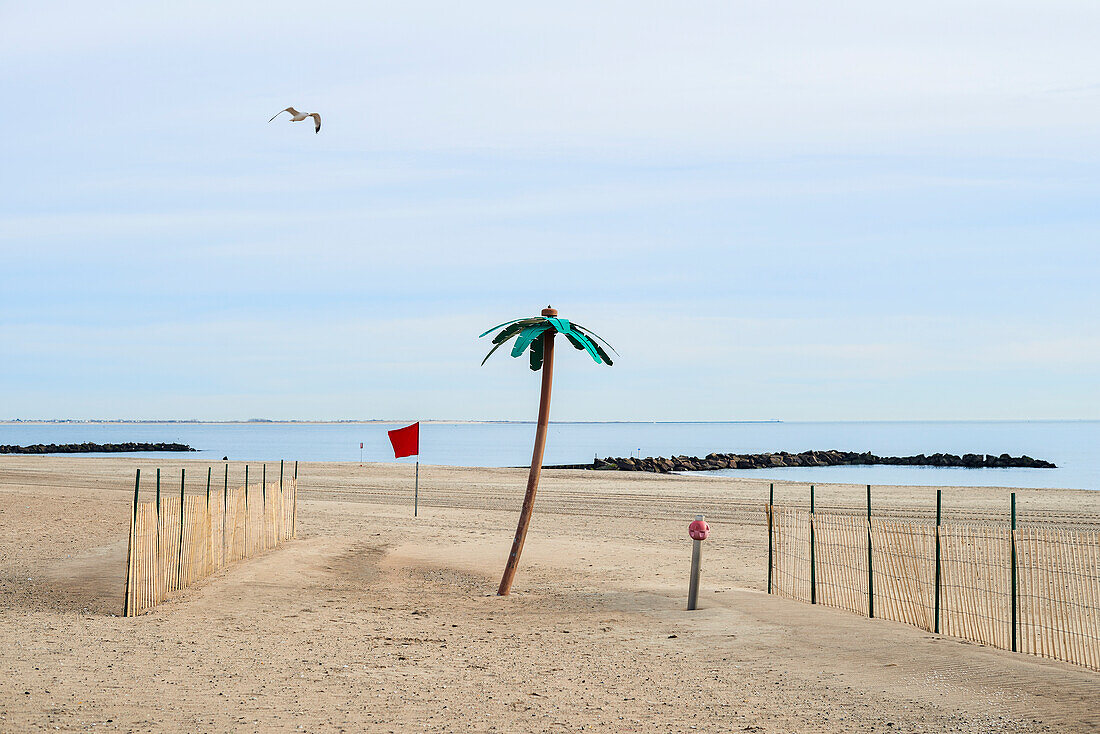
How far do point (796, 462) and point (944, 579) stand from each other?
223 feet

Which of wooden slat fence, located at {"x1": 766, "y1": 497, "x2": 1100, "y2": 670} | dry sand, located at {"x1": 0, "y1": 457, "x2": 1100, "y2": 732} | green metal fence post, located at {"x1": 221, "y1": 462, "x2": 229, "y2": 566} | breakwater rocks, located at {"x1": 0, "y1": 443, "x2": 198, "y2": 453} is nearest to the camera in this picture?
dry sand, located at {"x1": 0, "y1": 457, "x2": 1100, "y2": 732}

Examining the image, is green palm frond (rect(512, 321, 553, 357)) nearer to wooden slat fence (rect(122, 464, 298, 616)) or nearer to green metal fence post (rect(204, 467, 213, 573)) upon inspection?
wooden slat fence (rect(122, 464, 298, 616))

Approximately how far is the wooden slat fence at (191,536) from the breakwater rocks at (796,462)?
4395cm

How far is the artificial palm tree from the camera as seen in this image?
13703 millimetres

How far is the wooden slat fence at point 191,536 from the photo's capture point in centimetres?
1191

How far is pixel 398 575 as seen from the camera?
644 inches

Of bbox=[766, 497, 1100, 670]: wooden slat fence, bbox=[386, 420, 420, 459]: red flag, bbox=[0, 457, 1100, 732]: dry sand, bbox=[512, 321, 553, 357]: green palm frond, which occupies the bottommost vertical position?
bbox=[0, 457, 1100, 732]: dry sand

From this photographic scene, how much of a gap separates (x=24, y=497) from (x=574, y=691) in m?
25.4

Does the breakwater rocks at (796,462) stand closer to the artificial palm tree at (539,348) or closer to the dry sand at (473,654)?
the dry sand at (473,654)

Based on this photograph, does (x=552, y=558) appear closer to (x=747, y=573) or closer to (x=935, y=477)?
(x=747, y=573)

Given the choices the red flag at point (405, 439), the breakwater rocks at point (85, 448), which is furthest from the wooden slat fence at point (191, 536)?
the breakwater rocks at point (85, 448)

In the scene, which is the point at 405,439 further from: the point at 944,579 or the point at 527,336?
the point at 944,579

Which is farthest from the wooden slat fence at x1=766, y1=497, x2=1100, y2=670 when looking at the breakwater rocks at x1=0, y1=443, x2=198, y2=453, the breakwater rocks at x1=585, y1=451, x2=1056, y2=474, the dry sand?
the breakwater rocks at x1=0, y1=443, x2=198, y2=453

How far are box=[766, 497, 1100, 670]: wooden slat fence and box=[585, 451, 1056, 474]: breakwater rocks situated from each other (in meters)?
47.0
